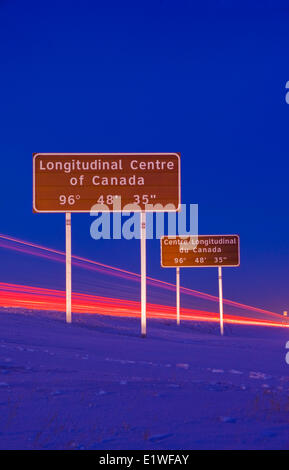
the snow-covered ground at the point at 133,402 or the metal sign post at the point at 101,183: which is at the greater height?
the metal sign post at the point at 101,183

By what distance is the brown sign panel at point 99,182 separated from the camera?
16.9 metres

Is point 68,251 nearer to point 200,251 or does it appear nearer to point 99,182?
point 99,182

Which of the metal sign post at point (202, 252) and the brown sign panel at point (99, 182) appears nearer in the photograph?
the brown sign panel at point (99, 182)

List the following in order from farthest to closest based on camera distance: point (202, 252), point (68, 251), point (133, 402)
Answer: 1. point (202, 252)
2. point (68, 251)
3. point (133, 402)

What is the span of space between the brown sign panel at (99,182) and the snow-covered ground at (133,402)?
8.15 meters

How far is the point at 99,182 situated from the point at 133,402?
489 inches

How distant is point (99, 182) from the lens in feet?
56.4

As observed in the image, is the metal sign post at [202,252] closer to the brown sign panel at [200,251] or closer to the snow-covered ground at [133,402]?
the brown sign panel at [200,251]

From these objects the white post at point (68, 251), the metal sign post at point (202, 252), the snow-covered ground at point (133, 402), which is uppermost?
the metal sign post at point (202, 252)

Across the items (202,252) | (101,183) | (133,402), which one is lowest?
(133,402)

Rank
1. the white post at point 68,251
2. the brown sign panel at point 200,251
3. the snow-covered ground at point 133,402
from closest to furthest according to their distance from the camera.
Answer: the snow-covered ground at point 133,402, the white post at point 68,251, the brown sign panel at point 200,251

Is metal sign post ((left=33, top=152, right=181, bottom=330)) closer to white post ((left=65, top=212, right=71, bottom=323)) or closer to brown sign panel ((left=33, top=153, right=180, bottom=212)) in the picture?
brown sign panel ((left=33, top=153, right=180, bottom=212))

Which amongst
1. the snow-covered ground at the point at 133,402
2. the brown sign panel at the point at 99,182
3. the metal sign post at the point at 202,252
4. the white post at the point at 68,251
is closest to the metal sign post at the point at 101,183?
the brown sign panel at the point at 99,182

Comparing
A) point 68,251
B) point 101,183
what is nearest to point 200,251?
point 68,251
